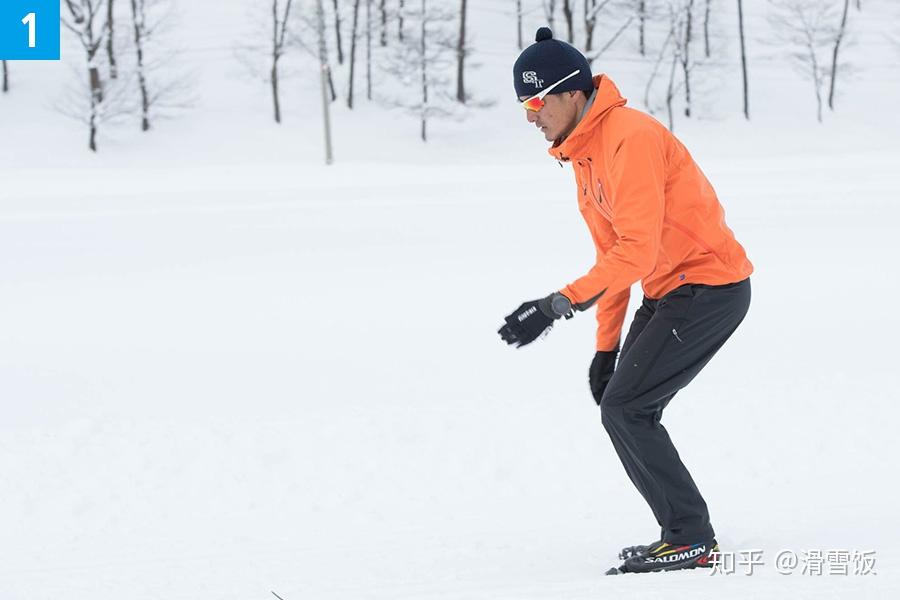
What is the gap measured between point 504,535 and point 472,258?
6.03 metres

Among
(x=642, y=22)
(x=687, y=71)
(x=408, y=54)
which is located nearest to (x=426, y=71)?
(x=408, y=54)

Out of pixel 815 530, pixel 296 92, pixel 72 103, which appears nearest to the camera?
pixel 815 530

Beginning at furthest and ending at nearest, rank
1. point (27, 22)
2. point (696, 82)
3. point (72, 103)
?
1. point (696, 82)
2. point (72, 103)
3. point (27, 22)

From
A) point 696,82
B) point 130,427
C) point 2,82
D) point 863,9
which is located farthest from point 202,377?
point 863,9

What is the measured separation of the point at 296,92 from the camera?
33.5 meters

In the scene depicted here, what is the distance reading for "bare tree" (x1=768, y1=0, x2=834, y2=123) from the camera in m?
37.9

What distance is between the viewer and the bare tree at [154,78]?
101ft

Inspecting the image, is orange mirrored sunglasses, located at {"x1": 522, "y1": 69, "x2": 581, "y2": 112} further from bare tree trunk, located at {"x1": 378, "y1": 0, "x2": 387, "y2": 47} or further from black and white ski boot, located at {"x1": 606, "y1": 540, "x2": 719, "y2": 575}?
bare tree trunk, located at {"x1": 378, "y1": 0, "x2": 387, "y2": 47}

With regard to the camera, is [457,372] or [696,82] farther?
[696,82]

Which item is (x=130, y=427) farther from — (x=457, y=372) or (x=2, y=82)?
(x=2, y=82)

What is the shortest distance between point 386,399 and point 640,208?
3.76 meters

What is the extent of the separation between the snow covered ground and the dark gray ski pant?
0.82ft

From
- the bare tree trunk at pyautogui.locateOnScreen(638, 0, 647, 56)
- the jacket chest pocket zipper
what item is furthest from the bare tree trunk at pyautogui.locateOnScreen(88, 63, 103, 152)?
the jacket chest pocket zipper

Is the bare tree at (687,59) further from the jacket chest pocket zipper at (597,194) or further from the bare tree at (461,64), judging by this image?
the jacket chest pocket zipper at (597,194)
